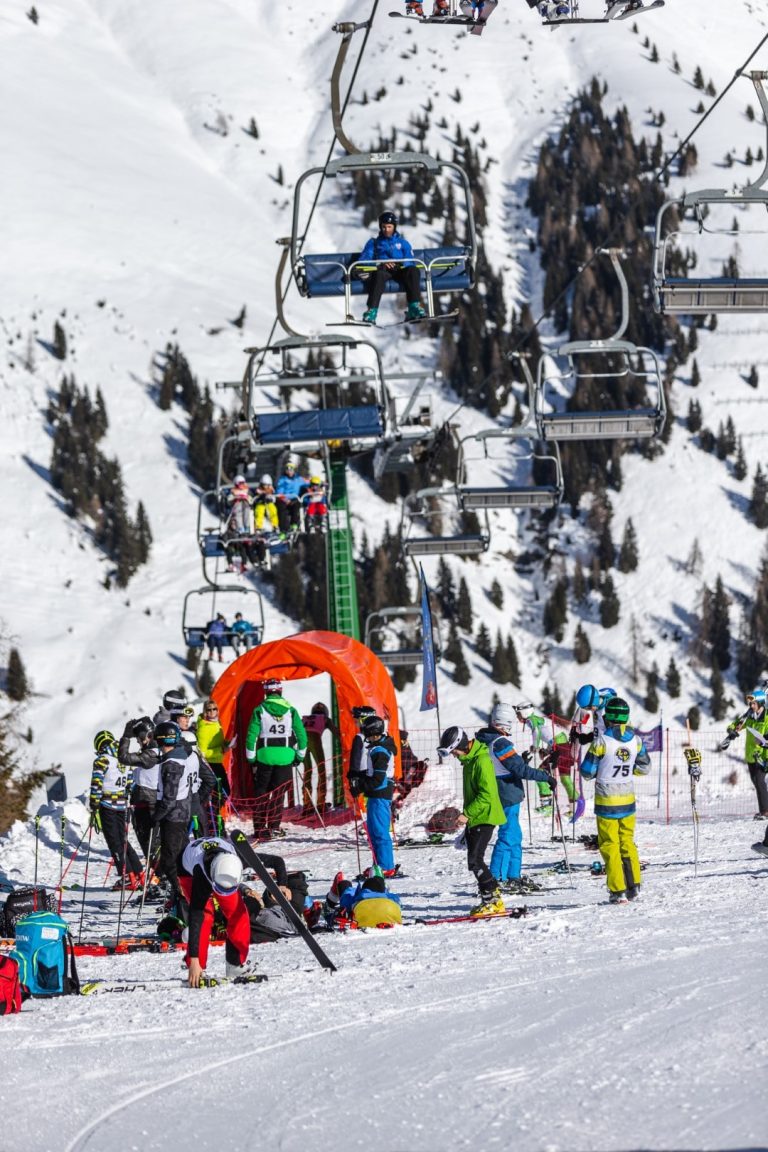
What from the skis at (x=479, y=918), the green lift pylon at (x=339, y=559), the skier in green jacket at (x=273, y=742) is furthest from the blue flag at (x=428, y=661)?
the skis at (x=479, y=918)

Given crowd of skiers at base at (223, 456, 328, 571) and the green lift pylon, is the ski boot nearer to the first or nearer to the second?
the green lift pylon

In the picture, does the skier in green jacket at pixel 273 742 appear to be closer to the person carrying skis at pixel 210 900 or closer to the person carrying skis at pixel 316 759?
the person carrying skis at pixel 316 759

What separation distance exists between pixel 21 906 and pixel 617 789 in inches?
158

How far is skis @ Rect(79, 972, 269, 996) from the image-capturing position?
9.76 meters

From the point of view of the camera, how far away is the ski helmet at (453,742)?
39.9 feet

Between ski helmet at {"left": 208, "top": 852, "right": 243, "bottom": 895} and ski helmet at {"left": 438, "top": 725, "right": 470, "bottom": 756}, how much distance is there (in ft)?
9.52

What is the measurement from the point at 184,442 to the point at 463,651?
649 inches

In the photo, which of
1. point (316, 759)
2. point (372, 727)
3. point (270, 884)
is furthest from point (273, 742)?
point (270, 884)

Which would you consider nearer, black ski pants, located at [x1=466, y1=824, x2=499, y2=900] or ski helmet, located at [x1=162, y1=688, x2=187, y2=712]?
black ski pants, located at [x1=466, y1=824, x2=499, y2=900]

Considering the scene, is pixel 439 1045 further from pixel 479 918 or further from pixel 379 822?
pixel 379 822

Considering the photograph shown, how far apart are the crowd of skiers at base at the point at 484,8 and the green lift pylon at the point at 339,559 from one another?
13.3 metres

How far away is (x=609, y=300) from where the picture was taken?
10144 centimetres

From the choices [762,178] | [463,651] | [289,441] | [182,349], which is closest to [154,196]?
[182,349]

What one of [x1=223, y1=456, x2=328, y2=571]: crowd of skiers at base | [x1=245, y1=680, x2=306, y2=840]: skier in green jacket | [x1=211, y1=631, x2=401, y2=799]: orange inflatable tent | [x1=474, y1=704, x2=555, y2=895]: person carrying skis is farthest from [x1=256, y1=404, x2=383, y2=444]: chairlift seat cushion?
[x1=474, y1=704, x2=555, y2=895]: person carrying skis
